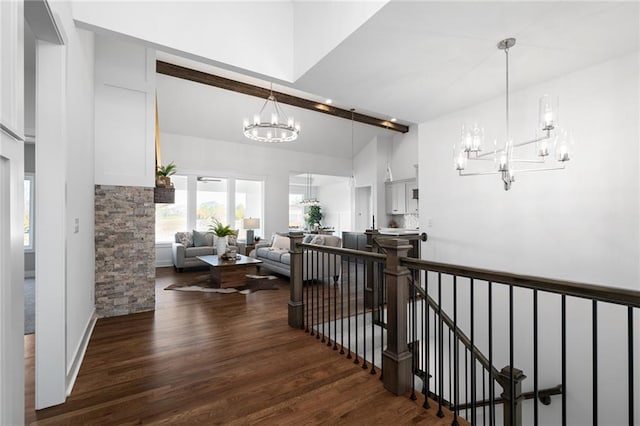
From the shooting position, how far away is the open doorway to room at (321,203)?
11.7 meters

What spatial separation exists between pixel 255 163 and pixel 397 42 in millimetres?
6451

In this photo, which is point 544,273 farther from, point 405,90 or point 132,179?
point 132,179

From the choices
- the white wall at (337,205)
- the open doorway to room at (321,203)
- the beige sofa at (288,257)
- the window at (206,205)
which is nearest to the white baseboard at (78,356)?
the beige sofa at (288,257)

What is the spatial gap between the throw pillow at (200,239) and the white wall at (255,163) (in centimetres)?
157

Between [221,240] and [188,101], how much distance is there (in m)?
3.34

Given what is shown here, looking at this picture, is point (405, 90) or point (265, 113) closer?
point (405, 90)

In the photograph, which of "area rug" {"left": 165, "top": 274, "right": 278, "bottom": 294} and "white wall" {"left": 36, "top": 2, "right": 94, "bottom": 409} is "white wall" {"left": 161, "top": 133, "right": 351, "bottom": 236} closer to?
"area rug" {"left": 165, "top": 274, "right": 278, "bottom": 294}

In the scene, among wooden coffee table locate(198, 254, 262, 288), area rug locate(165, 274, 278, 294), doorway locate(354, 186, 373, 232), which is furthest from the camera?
doorway locate(354, 186, 373, 232)

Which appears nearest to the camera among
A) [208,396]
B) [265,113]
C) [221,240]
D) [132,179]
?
[208,396]

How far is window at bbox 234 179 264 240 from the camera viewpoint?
8695 millimetres

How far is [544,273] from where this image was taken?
3.62m

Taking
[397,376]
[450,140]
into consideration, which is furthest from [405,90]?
[397,376]

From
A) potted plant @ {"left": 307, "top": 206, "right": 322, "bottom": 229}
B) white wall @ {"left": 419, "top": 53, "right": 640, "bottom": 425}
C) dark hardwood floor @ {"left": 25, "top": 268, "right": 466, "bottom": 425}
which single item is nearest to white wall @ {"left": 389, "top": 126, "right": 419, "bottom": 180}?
potted plant @ {"left": 307, "top": 206, "right": 322, "bottom": 229}

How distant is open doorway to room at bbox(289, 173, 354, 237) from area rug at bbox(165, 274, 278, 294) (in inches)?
216
